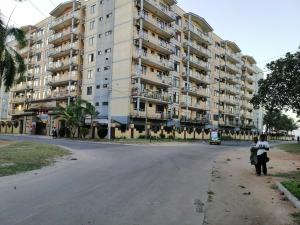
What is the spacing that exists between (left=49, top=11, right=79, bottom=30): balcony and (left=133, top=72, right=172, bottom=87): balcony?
18.6 m

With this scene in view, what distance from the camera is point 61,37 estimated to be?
65625 millimetres

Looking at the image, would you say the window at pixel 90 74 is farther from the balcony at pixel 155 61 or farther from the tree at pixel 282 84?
the tree at pixel 282 84

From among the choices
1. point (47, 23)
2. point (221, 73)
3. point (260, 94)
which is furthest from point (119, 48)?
point (221, 73)

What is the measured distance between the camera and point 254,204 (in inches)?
337

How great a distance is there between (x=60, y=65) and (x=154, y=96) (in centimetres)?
2022

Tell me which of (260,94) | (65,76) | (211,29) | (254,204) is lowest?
(254,204)

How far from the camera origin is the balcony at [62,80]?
2439 inches

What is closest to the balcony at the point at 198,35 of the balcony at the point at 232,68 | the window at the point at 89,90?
the balcony at the point at 232,68

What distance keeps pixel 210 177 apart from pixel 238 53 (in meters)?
88.1

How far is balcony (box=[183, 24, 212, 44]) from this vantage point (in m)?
66.9

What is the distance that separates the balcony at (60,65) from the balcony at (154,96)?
1549cm

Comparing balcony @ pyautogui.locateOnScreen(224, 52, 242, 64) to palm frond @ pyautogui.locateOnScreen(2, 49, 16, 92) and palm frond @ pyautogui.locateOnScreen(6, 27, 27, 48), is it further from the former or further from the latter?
palm frond @ pyautogui.locateOnScreen(2, 49, 16, 92)

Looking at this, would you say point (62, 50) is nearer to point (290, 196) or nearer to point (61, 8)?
point (61, 8)

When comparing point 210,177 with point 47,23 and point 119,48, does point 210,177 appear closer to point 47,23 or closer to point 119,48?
point 119,48
